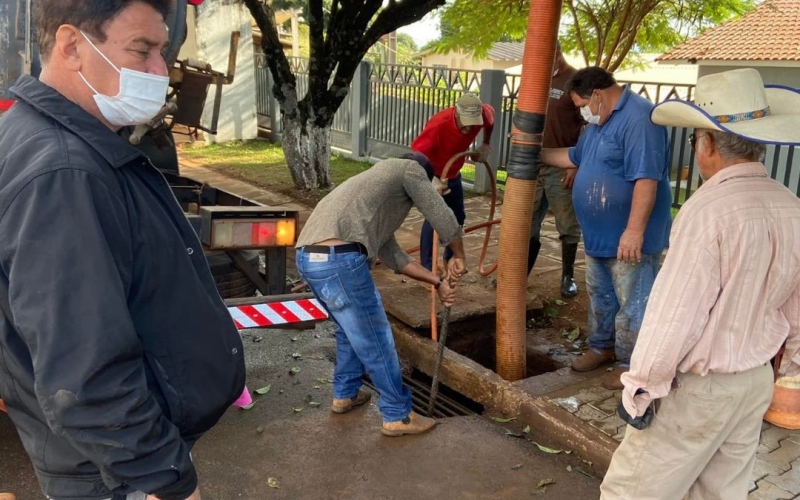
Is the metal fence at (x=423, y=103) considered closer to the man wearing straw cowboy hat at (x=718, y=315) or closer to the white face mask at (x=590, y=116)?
the white face mask at (x=590, y=116)

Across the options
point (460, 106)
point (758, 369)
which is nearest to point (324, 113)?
point (460, 106)

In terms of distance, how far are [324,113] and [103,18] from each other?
8.61 meters

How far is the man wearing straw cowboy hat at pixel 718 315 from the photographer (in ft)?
7.26

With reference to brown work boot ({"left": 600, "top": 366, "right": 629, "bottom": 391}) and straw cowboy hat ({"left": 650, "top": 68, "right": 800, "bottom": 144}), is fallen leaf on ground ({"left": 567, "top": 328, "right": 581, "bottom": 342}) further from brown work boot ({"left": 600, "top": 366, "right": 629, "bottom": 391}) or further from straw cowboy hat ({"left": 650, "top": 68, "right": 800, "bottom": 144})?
straw cowboy hat ({"left": 650, "top": 68, "right": 800, "bottom": 144})

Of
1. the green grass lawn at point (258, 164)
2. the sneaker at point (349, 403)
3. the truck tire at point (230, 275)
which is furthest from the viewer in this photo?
the green grass lawn at point (258, 164)

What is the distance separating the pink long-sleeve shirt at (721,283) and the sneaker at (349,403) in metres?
2.08

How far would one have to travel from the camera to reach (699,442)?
2.36 m

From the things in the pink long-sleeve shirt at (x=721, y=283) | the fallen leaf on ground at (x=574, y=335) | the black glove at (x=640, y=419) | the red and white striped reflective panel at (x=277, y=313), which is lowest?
the fallen leaf on ground at (x=574, y=335)

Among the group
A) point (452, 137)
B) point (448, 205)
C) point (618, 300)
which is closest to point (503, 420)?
point (618, 300)

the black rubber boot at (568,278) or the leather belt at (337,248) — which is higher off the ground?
the leather belt at (337,248)

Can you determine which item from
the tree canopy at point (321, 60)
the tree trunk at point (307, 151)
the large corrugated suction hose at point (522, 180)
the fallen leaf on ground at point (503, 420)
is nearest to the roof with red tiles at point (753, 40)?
the tree canopy at point (321, 60)

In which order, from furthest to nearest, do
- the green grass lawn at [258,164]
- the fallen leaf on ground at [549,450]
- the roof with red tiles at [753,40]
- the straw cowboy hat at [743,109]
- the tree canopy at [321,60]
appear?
the roof with red tiles at [753,40] → the green grass lawn at [258,164] → the tree canopy at [321,60] → the fallen leaf on ground at [549,450] → the straw cowboy hat at [743,109]

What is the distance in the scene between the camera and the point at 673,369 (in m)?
2.26

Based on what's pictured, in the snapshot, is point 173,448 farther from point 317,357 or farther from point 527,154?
point 317,357
